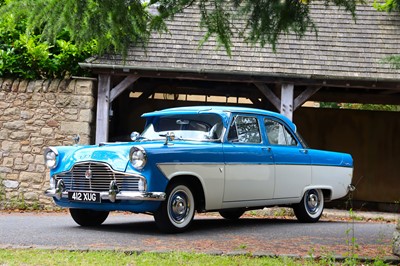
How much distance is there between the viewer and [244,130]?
10352 millimetres

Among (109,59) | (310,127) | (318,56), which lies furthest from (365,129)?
(109,59)

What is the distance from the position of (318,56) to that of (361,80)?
44.7 inches

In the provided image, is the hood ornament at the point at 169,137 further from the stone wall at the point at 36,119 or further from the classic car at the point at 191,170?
the stone wall at the point at 36,119

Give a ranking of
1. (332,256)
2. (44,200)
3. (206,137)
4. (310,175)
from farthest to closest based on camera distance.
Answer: (44,200) < (310,175) < (206,137) < (332,256)

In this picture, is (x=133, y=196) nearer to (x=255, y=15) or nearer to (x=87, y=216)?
(x=87, y=216)

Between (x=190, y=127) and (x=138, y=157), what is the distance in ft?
4.96

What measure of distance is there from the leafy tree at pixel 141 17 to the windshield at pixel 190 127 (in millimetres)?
1700

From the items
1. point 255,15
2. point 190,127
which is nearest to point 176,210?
point 190,127

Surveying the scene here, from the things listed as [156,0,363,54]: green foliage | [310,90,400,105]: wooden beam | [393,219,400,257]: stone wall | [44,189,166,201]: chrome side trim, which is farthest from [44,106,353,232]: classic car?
[310,90,400,105]: wooden beam

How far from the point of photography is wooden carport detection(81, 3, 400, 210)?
15.2 m

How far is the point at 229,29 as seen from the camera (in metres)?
8.50

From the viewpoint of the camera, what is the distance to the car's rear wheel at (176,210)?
8.91 m

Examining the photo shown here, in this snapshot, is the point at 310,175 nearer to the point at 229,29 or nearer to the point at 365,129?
the point at 229,29

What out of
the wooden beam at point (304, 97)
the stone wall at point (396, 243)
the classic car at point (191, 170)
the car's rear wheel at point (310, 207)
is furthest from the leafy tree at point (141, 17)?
the wooden beam at point (304, 97)
